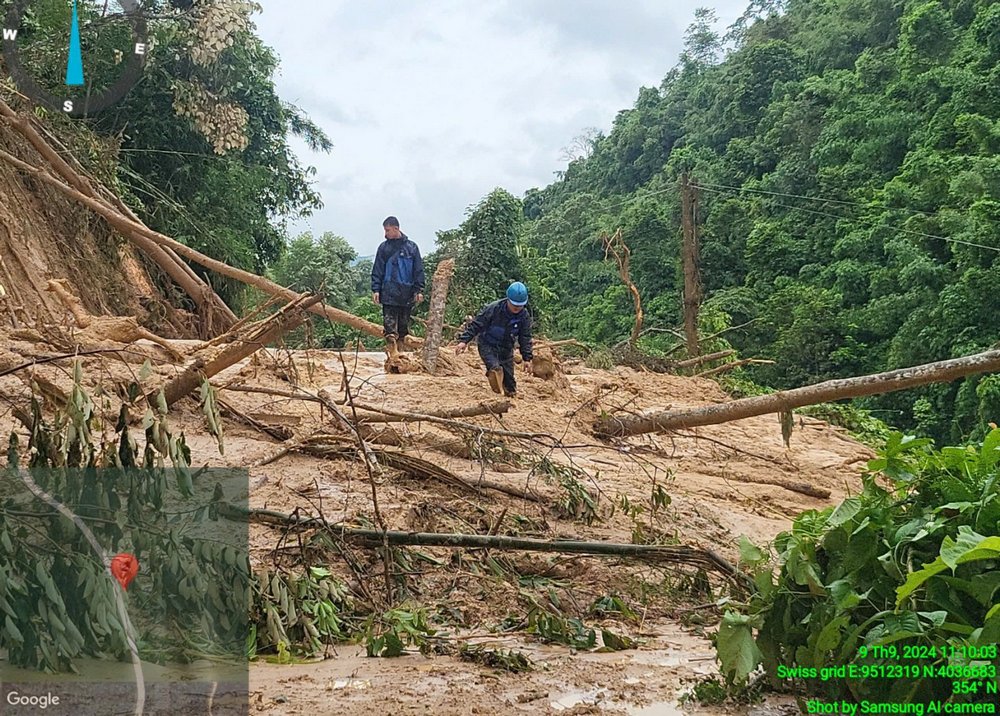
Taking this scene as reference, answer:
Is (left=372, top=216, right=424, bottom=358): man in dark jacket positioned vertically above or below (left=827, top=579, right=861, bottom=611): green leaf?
above

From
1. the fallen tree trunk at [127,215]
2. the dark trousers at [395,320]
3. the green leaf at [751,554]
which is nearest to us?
the green leaf at [751,554]

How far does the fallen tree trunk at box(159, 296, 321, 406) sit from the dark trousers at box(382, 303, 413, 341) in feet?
14.1

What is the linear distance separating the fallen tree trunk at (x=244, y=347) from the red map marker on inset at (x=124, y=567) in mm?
1812

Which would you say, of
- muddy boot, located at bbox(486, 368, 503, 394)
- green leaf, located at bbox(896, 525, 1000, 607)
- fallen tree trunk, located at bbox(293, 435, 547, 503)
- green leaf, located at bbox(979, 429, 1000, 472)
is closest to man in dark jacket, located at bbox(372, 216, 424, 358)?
muddy boot, located at bbox(486, 368, 503, 394)

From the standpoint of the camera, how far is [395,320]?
388 inches

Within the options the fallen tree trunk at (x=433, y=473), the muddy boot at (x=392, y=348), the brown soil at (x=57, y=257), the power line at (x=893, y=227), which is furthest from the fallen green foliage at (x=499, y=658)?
the power line at (x=893, y=227)

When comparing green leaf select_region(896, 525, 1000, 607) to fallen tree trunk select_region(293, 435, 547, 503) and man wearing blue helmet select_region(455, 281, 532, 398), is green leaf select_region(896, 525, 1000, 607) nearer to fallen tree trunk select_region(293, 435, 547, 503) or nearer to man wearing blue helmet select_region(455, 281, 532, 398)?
fallen tree trunk select_region(293, 435, 547, 503)

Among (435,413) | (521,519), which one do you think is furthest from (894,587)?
→ (435,413)

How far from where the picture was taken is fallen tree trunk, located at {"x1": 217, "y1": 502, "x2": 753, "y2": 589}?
14.2 feet

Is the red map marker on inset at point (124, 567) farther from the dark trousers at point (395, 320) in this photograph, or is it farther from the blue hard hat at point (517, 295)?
the dark trousers at point (395, 320)

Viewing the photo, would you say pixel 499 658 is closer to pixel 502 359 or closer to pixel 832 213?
pixel 502 359

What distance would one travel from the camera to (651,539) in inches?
207

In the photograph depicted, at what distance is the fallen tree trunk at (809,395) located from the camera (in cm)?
587

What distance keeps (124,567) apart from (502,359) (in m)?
6.04
